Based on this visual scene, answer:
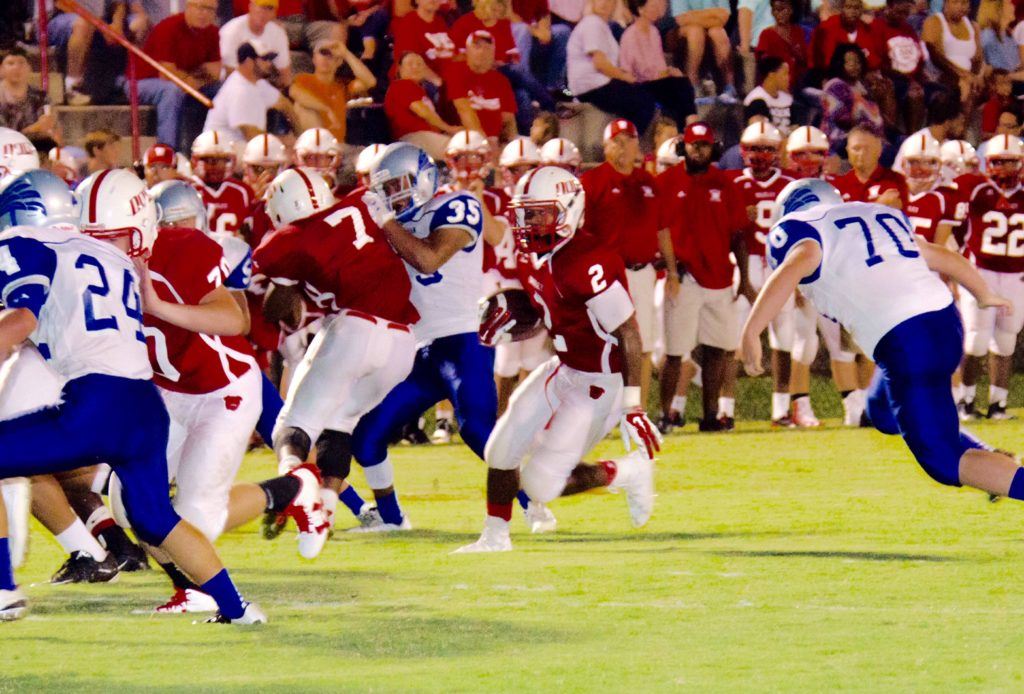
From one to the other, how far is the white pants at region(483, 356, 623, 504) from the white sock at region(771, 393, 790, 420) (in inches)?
188

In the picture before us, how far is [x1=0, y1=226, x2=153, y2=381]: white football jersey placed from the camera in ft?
17.0

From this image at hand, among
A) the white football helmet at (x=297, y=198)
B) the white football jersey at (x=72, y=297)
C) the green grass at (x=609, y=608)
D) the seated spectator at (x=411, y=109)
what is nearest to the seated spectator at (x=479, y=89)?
the seated spectator at (x=411, y=109)

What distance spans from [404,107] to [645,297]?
101 inches

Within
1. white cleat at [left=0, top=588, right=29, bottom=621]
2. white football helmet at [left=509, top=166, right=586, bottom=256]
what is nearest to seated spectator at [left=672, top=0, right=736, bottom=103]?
white football helmet at [left=509, top=166, right=586, bottom=256]

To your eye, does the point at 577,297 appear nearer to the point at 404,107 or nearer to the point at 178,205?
the point at 178,205

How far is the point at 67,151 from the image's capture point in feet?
39.9

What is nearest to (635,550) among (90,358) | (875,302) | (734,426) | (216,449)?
(875,302)

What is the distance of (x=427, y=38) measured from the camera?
45.4ft

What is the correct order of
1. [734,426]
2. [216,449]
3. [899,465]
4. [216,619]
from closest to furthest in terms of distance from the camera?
[216,619], [216,449], [899,465], [734,426]

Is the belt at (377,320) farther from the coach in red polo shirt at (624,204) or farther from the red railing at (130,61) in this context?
the red railing at (130,61)

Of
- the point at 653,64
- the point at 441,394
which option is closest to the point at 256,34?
the point at 653,64

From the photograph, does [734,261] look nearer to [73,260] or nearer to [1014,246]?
[1014,246]

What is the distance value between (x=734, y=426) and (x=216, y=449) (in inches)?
244

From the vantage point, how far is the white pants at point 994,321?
39.1ft
